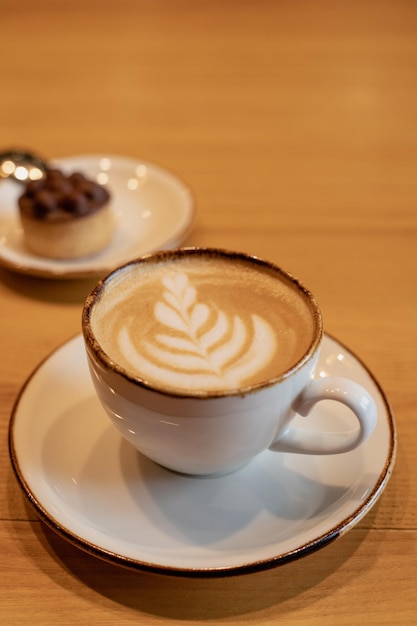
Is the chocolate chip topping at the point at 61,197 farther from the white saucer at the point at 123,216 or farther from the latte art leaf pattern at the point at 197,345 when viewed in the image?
the latte art leaf pattern at the point at 197,345

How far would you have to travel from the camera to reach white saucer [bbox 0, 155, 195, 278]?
104cm

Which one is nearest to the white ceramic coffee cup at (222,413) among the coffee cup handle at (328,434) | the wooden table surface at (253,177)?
the coffee cup handle at (328,434)

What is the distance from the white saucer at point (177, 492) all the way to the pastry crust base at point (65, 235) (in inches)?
13.2

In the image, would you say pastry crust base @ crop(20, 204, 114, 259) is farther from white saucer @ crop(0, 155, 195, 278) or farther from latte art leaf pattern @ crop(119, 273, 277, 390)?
latte art leaf pattern @ crop(119, 273, 277, 390)

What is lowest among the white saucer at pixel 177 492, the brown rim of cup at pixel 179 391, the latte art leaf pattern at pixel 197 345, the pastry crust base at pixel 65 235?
the white saucer at pixel 177 492

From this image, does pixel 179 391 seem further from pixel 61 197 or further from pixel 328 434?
pixel 61 197

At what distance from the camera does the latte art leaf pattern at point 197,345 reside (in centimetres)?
64

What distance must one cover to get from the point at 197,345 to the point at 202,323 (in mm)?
37

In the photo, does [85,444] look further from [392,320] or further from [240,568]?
[392,320]

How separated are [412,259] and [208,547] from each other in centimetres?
64

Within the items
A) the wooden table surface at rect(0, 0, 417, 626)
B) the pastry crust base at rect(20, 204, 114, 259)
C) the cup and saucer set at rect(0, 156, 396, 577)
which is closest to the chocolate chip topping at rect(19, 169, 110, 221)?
the pastry crust base at rect(20, 204, 114, 259)

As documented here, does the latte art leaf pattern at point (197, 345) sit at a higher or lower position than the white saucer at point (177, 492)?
higher

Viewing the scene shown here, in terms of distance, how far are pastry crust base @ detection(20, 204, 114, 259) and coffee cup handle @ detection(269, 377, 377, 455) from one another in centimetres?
53

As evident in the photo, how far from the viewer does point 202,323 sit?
2.33 feet
